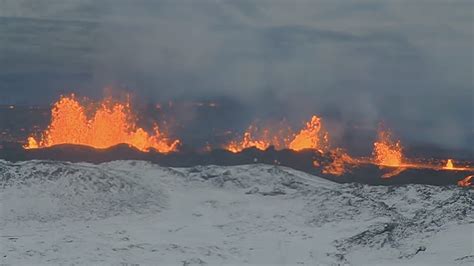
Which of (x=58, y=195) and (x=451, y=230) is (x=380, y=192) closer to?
(x=451, y=230)

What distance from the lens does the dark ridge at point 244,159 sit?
182125mm

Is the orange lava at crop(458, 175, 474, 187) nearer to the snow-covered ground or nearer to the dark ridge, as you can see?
the dark ridge

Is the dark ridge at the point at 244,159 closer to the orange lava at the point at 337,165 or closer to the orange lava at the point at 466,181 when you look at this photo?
the orange lava at the point at 337,165

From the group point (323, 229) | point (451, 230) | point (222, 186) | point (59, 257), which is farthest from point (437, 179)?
point (59, 257)

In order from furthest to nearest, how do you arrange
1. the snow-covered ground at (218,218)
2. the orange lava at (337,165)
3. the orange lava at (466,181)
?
the orange lava at (337,165), the orange lava at (466,181), the snow-covered ground at (218,218)

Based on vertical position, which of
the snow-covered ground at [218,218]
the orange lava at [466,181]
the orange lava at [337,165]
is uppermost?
the orange lava at [337,165]

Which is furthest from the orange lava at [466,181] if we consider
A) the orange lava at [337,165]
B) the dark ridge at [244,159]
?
the orange lava at [337,165]

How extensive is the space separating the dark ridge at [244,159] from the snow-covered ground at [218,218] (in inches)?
950

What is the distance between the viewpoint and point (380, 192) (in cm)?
14000

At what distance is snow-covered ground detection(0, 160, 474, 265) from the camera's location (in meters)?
101

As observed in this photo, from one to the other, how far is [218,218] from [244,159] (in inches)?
2742

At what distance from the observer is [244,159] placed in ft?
647

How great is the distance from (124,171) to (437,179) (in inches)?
2903

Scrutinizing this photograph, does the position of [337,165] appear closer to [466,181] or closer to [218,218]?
[466,181]
